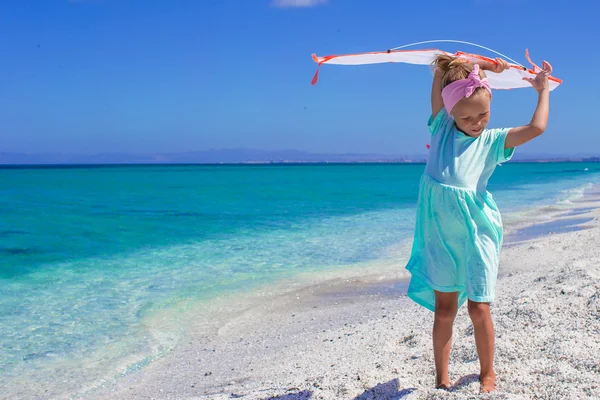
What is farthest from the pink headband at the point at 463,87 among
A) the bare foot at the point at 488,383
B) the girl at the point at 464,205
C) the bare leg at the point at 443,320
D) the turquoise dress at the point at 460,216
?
the bare foot at the point at 488,383

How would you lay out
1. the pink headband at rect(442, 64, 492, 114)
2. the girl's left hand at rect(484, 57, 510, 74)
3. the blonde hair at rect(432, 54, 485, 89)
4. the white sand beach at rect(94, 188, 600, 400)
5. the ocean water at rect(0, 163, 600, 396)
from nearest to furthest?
1. the pink headband at rect(442, 64, 492, 114)
2. the blonde hair at rect(432, 54, 485, 89)
3. the girl's left hand at rect(484, 57, 510, 74)
4. the white sand beach at rect(94, 188, 600, 400)
5. the ocean water at rect(0, 163, 600, 396)

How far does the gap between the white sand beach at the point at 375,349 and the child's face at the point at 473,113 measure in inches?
55.4

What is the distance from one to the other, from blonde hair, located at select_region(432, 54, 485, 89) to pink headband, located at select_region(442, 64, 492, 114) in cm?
8

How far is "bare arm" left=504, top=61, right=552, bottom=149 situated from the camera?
2.74m

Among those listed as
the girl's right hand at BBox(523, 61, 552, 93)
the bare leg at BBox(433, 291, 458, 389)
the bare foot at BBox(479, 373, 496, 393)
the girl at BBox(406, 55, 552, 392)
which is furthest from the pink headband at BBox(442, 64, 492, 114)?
the bare foot at BBox(479, 373, 496, 393)

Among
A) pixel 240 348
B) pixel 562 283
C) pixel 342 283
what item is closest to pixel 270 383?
pixel 240 348

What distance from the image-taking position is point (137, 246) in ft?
38.3

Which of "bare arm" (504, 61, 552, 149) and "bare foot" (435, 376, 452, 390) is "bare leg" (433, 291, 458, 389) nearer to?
"bare foot" (435, 376, 452, 390)

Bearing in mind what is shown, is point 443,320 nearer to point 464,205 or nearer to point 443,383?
point 443,383

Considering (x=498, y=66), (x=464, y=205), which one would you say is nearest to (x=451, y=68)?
(x=498, y=66)

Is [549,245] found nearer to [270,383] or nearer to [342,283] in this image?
[342,283]

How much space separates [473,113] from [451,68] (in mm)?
314

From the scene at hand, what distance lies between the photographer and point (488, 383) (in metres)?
2.93

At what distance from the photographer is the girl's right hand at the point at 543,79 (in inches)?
114
